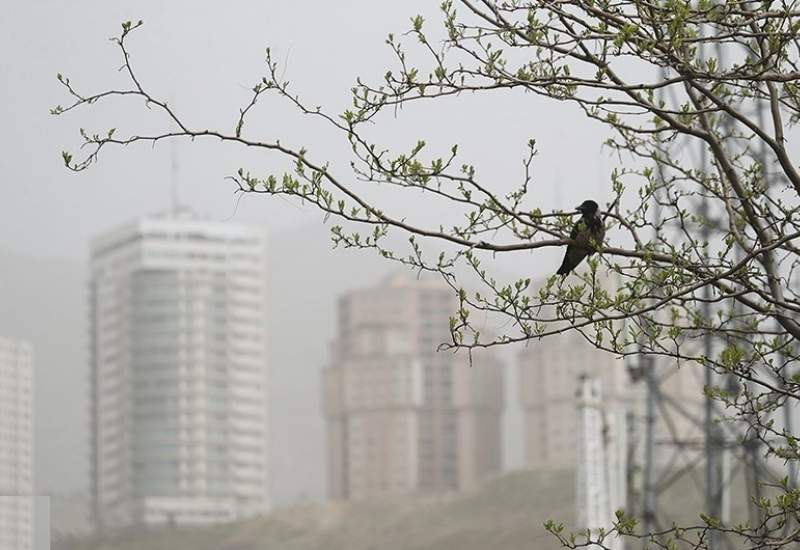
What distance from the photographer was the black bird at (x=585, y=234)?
247 inches

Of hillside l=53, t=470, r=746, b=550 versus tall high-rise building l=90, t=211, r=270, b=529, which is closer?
hillside l=53, t=470, r=746, b=550

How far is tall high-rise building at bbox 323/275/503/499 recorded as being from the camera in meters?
123

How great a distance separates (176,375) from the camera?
120m

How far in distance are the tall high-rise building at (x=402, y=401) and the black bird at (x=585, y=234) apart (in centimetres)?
11569

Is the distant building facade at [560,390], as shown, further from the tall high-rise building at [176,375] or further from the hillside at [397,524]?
the tall high-rise building at [176,375]

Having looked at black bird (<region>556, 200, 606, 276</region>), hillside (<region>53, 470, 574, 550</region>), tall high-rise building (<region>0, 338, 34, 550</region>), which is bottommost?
hillside (<region>53, 470, 574, 550</region>)

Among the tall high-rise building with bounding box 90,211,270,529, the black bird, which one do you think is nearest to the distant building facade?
the tall high-rise building with bounding box 90,211,270,529

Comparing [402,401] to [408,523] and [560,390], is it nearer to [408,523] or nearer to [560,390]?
[560,390]

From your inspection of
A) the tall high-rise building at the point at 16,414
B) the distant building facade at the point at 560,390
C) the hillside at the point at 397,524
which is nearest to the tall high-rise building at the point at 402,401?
the distant building facade at the point at 560,390

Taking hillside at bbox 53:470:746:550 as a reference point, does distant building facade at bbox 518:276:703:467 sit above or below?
above

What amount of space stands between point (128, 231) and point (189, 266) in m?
5.41

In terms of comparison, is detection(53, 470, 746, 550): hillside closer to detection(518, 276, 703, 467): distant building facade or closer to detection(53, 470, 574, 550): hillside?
detection(53, 470, 574, 550): hillside

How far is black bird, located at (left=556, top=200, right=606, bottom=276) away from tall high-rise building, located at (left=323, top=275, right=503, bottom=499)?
11569 cm

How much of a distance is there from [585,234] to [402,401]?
118049mm
